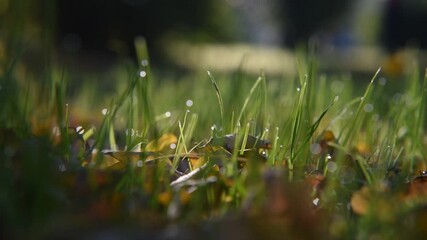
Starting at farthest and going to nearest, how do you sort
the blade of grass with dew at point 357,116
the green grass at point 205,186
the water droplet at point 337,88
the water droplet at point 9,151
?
1. the water droplet at point 337,88
2. the blade of grass with dew at point 357,116
3. the water droplet at point 9,151
4. the green grass at point 205,186

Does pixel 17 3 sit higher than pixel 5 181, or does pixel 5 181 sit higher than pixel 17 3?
pixel 17 3

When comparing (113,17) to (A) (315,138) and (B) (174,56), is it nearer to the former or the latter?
(B) (174,56)

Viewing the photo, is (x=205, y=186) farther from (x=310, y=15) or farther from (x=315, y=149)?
(x=310, y=15)

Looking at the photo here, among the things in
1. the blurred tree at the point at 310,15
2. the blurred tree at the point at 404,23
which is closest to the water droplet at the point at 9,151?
the blurred tree at the point at 404,23

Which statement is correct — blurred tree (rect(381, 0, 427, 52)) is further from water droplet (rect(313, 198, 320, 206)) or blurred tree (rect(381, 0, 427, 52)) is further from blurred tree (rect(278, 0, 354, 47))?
water droplet (rect(313, 198, 320, 206))

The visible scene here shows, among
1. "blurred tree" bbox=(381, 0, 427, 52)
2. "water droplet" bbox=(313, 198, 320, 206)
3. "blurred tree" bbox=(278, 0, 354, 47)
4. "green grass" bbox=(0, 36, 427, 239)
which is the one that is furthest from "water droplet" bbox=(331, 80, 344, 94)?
"blurred tree" bbox=(278, 0, 354, 47)

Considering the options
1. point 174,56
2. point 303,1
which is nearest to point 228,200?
point 174,56

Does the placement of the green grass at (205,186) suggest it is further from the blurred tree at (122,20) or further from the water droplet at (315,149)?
the blurred tree at (122,20)

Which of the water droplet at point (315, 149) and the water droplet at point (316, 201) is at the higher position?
the water droplet at point (315, 149)

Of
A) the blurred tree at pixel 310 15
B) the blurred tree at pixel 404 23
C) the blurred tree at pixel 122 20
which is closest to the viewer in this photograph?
the blurred tree at pixel 122 20

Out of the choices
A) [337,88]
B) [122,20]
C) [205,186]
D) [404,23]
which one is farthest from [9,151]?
[404,23]

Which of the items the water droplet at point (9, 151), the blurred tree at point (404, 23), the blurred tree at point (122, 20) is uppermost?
the blurred tree at point (122, 20)
